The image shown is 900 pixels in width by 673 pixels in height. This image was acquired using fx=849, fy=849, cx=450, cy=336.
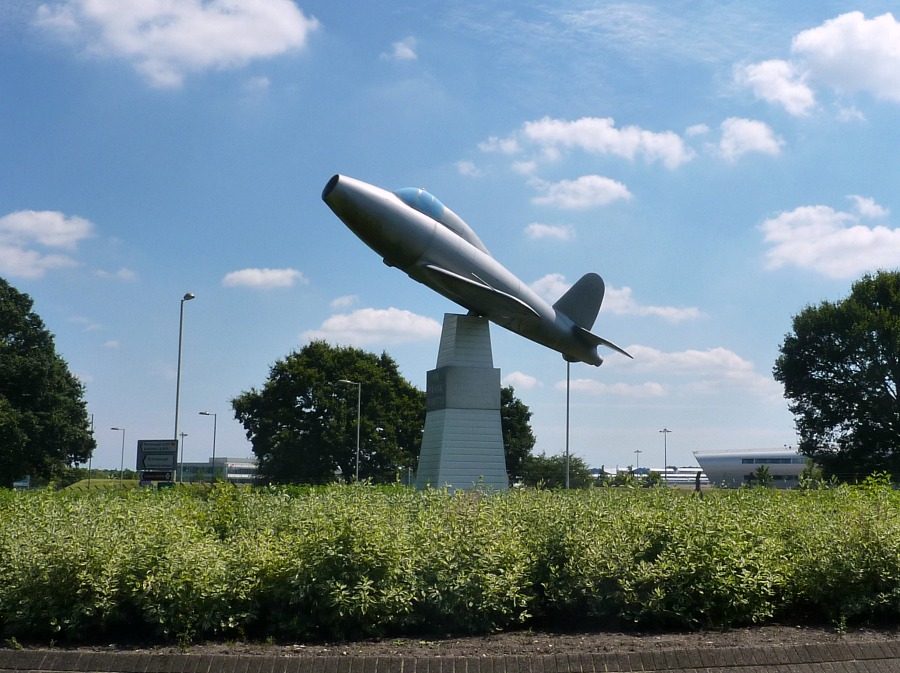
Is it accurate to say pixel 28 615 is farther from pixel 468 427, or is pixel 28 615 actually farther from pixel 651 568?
pixel 468 427

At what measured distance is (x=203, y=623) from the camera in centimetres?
721

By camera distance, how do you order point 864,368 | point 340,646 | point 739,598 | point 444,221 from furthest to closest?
1. point 864,368
2. point 444,221
3. point 739,598
4. point 340,646

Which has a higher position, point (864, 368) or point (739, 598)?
point (864, 368)

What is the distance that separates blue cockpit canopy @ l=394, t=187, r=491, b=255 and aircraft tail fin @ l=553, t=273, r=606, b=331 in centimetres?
390

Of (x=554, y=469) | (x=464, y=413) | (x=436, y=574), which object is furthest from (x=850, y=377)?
(x=436, y=574)

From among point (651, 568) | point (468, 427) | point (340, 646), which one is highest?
point (468, 427)

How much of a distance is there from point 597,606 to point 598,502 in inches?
64.4

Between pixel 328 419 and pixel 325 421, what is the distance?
0.26 m

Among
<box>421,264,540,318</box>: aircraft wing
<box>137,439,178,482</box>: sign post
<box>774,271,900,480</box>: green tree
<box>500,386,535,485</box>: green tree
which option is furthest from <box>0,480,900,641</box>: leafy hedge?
<box>500,386,535,485</box>: green tree

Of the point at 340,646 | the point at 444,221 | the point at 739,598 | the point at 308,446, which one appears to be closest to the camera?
the point at 340,646

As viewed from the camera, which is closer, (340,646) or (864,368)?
(340,646)

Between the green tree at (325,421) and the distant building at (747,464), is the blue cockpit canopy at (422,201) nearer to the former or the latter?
the green tree at (325,421)

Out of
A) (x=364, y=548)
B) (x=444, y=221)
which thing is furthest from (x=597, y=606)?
(x=444, y=221)

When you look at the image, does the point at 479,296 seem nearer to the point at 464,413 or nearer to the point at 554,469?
the point at 464,413
